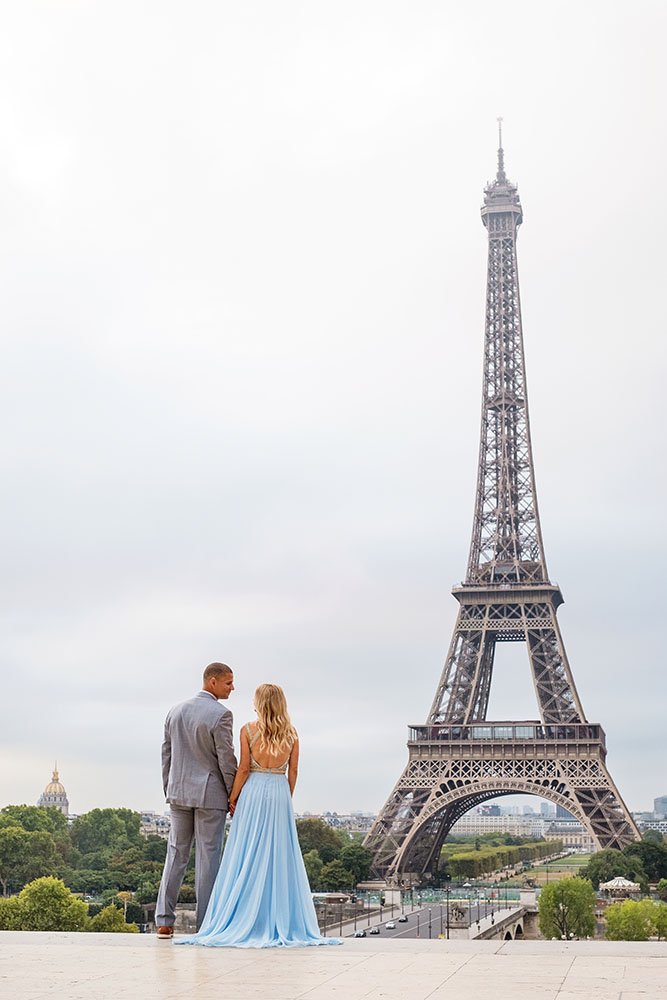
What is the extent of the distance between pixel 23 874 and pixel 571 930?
33.7m

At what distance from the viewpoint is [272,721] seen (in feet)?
33.8

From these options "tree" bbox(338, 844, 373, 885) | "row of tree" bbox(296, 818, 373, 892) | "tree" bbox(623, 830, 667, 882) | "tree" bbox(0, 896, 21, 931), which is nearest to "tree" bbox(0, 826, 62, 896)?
"row of tree" bbox(296, 818, 373, 892)

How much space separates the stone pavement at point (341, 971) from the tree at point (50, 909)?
39324 mm

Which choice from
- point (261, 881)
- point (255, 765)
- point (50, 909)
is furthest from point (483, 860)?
point (261, 881)

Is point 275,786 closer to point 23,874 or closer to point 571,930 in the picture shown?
point 571,930

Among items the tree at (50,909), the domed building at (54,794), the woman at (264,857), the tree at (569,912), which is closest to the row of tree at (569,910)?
the tree at (569,912)

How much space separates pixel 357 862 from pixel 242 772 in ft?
199

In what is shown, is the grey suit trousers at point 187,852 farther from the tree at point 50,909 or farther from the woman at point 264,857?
the tree at point 50,909

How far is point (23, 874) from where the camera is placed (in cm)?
7369

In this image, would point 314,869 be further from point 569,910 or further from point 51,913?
point 51,913

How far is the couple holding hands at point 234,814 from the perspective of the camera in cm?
999

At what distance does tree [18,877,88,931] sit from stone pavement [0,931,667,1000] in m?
39.3

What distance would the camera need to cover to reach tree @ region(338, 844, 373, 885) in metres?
66.6

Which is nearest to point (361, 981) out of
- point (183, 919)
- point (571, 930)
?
point (183, 919)
